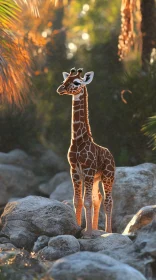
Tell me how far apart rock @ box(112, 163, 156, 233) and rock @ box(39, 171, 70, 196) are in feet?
→ 18.5

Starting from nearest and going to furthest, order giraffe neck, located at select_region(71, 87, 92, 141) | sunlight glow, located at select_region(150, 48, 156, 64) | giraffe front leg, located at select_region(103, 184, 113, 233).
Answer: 1. giraffe neck, located at select_region(71, 87, 92, 141)
2. giraffe front leg, located at select_region(103, 184, 113, 233)
3. sunlight glow, located at select_region(150, 48, 156, 64)

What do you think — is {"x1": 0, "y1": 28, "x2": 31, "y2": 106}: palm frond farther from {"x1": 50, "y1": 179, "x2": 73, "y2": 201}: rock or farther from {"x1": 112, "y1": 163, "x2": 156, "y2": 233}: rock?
{"x1": 50, "y1": 179, "x2": 73, "y2": 201}: rock

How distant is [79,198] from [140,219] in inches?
41.7

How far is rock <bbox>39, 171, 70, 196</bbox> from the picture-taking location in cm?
2014

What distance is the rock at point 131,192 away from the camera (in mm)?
14273

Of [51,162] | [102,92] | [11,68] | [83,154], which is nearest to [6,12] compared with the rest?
[11,68]

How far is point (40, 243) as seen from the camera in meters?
11.0

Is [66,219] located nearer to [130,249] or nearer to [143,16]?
[130,249]

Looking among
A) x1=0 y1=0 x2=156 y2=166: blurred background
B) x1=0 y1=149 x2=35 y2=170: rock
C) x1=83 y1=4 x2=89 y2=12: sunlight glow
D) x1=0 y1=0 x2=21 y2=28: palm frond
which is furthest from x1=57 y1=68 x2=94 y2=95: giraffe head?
x1=83 y1=4 x2=89 y2=12: sunlight glow

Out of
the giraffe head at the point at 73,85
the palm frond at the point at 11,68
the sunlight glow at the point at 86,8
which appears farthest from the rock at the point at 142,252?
the sunlight glow at the point at 86,8

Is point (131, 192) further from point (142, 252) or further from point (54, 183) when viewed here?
point (54, 183)

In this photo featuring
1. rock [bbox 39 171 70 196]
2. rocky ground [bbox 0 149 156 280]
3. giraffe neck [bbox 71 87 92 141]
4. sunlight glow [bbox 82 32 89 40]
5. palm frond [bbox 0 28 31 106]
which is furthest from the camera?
sunlight glow [bbox 82 32 89 40]

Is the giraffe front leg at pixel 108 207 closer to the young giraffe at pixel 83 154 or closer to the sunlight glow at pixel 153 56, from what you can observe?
the young giraffe at pixel 83 154

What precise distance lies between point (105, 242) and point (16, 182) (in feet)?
33.2
